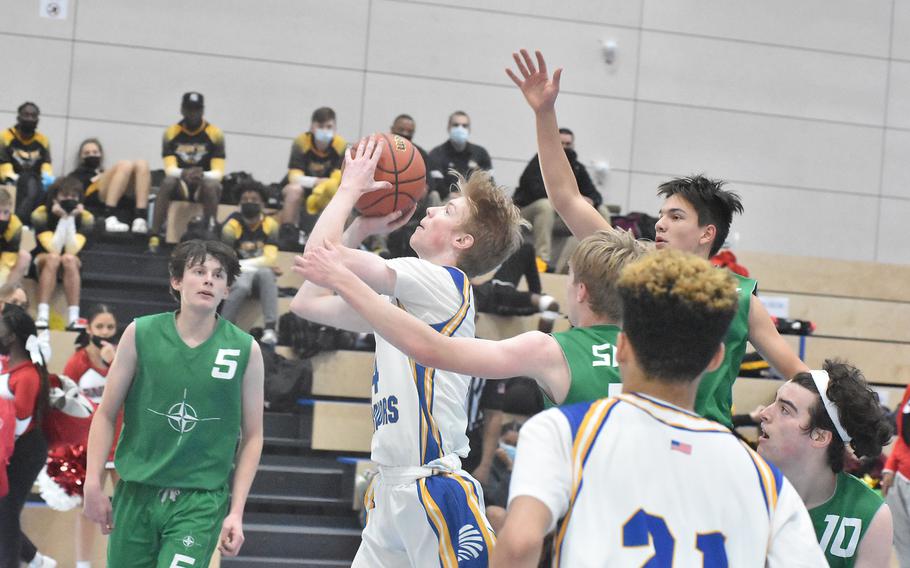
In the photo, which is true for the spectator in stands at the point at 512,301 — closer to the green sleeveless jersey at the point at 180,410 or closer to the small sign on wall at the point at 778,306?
the small sign on wall at the point at 778,306

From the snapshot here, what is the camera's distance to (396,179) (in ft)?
13.5

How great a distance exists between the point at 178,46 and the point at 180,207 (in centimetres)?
292

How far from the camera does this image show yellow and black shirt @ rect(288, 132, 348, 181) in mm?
10961

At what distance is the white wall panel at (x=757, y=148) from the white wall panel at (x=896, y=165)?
0.13 metres

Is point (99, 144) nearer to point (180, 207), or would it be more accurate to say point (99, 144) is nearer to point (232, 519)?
point (180, 207)

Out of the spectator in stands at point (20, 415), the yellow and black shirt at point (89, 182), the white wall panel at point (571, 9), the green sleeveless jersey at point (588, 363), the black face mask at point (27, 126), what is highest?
the white wall panel at point (571, 9)

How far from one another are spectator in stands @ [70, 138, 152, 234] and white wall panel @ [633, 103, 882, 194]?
20.0ft

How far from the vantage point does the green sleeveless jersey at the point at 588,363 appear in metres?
2.65

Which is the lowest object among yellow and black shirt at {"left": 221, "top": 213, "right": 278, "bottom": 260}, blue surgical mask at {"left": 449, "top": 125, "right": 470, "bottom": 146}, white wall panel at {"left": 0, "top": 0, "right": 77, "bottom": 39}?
yellow and black shirt at {"left": 221, "top": 213, "right": 278, "bottom": 260}

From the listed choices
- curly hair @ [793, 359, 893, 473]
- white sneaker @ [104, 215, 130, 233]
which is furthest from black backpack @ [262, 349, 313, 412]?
curly hair @ [793, 359, 893, 473]

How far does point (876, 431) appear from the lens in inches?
130

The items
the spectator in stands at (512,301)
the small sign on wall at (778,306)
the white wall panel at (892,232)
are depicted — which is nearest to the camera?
the spectator in stands at (512,301)

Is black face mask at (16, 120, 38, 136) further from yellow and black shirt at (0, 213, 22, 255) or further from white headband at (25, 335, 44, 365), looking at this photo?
white headband at (25, 335, 44, 365)

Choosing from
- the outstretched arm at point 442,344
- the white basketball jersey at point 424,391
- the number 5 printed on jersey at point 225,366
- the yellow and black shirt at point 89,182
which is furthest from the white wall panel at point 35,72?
the outstretched arm at point 442,344
